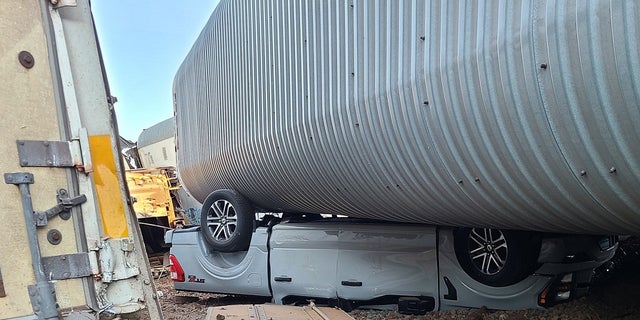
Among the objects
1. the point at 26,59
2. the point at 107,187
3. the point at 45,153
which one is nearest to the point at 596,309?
the point at 107,187

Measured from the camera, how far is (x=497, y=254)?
14.5 ft

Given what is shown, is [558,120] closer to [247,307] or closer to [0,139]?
[0,139]

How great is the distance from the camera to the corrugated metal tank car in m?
2.06

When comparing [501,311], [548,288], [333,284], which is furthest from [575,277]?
[333,284]

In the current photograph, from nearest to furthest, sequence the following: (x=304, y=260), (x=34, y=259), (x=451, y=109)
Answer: (x=34, y=259) → (x=451, y=109) → (x=304, y=260)

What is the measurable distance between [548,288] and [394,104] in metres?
2.42

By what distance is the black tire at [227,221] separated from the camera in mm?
6211

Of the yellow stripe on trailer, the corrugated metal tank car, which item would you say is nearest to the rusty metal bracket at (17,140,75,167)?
the yellow stripe on trailer

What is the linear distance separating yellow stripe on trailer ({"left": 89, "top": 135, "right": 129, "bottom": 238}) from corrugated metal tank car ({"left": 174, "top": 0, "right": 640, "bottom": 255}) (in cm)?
163

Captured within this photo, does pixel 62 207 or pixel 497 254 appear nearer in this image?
pixel 62 207

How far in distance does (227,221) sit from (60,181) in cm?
420

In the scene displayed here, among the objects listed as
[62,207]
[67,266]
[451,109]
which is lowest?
[67,266]

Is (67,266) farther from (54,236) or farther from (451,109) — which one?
(451,109)

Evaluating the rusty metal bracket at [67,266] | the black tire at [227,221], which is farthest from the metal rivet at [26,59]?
the black tire at [227,221]
